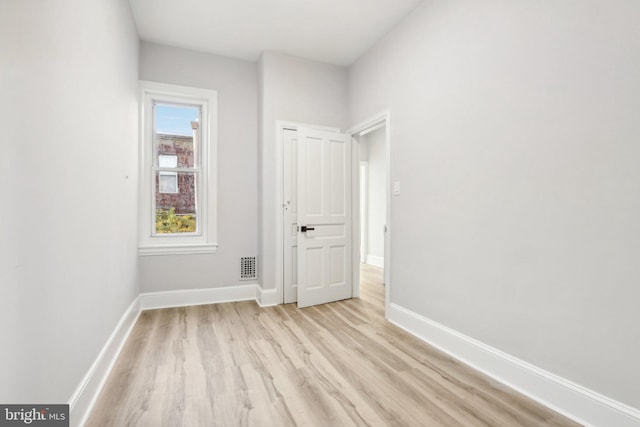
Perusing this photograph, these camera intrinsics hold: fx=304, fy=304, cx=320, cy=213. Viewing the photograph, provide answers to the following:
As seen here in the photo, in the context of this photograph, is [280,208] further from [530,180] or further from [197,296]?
[530,180]

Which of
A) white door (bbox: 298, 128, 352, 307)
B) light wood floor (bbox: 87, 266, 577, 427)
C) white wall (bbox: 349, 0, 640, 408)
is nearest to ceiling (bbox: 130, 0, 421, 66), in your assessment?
white wall (bbox: 349, 0, 640, 408)

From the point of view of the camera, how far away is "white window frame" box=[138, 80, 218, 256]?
11.4 feet

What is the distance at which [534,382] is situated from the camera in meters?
1.83

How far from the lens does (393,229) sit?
310 cm

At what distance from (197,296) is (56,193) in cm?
254

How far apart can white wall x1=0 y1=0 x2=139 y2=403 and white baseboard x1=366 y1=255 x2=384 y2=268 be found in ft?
15.6

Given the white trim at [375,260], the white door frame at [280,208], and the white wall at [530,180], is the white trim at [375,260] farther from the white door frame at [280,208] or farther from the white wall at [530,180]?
the white wall at [530,180]

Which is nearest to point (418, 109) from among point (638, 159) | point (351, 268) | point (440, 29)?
point (440, 29)

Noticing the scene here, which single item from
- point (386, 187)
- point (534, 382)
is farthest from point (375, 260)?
point (534, 382)

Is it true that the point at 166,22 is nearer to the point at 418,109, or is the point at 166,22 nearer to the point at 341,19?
the point at 341,19

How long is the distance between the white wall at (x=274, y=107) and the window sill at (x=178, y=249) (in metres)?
0.61

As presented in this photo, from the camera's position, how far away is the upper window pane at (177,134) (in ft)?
12.0

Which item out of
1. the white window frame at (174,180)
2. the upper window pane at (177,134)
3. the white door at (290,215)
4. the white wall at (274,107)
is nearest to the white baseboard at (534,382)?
the white door at (290,215)

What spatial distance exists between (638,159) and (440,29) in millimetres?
1761
